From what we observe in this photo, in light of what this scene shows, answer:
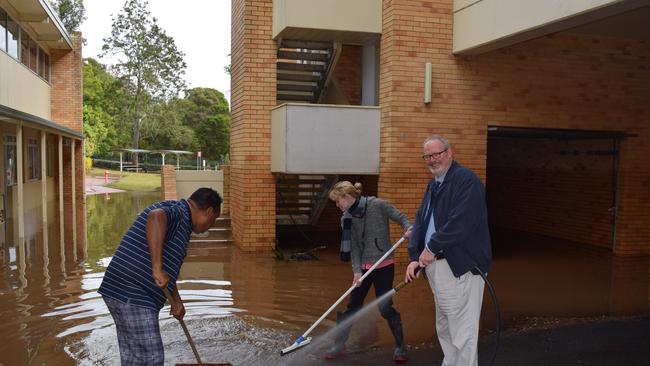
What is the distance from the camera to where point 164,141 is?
55656mm

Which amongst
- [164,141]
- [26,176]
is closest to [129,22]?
[164,141]

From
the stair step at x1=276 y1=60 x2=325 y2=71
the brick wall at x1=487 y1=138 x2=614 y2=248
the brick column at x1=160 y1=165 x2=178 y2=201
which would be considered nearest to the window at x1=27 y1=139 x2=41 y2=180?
the brick column at x1=160 y1=165 x2=178 y2=201

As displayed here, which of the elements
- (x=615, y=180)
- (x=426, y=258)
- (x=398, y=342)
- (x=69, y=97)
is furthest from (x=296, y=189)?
(x=69, y=97)

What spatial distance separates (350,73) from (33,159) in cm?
1360

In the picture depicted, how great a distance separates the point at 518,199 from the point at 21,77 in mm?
14407

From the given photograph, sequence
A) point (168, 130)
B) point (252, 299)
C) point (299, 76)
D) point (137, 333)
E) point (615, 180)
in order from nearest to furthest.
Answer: point (137, 333), point (252, 299), point (615, 180), point (299, 76), point (168, 130)

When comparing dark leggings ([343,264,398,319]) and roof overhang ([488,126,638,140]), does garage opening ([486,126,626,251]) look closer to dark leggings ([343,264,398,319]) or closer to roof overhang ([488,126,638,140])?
roof overhang ([488,126,638,140])

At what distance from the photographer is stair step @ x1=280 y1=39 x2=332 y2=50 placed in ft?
36.4

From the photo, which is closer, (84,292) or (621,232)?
(84,292)

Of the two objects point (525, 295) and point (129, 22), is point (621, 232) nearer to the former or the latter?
point (525, 295)

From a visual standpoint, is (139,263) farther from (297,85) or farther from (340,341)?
(297,85)

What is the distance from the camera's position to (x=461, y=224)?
3.88 m

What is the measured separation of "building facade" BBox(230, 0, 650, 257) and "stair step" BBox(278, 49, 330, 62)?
0.04m

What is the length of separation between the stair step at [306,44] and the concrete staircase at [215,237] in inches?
146
